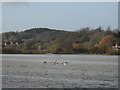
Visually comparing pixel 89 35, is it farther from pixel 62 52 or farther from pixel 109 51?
pixel 62 52

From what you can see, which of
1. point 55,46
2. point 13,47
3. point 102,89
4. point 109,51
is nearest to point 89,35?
point 109,51

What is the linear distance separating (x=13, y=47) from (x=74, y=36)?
23764 mm

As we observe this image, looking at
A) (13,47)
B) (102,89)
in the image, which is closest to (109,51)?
(13,47)

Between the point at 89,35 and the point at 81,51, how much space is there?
49.8ft

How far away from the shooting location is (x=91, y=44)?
116438mm

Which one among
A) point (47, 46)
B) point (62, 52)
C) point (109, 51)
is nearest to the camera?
point (109, 51)

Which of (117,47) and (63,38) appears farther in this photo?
(63,38)

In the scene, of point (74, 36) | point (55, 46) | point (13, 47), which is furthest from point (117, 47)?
point (13, 47)

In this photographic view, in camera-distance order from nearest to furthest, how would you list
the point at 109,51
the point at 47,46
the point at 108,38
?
the point at 108,38, the point at 109,51, the point at 47,46

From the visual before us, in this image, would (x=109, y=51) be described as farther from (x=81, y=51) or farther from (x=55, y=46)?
(x=55, y=46)

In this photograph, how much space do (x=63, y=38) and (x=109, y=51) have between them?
1789cm

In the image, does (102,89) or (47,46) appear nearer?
(102,89)

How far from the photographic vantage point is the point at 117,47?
11356 centimetres

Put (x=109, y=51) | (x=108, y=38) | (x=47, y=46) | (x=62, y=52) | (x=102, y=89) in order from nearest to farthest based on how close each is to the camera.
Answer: (x=102, y=89) < (x=108, y=38) < (x=109, y=51) < (x=47, y=46) < (x=62, y=52)
